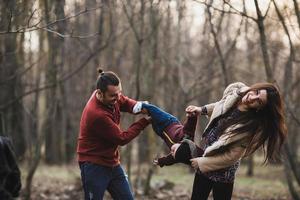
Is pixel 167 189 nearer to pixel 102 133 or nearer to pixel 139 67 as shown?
pixel 139 67

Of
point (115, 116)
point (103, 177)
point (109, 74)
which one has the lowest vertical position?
point (103, 177)

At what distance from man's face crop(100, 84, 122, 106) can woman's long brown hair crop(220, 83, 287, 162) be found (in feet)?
3.78

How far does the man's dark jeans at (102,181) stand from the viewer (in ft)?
19.7

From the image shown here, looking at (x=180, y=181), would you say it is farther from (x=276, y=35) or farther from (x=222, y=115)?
(x=222, y=115)

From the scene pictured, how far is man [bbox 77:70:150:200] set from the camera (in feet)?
19.0

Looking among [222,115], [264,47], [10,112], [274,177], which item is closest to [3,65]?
[10,112]

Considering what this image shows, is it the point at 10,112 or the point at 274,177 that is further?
the point at 274,177

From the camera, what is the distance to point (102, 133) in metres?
5.84

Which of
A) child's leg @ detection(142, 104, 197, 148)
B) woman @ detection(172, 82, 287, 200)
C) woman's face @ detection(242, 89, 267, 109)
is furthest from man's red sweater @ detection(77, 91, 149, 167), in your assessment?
woman's face @ detection(242, 89, 267, 109)

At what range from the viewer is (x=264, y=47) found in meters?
9.16

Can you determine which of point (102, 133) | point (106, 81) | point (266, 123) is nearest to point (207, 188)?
point (266, 123)

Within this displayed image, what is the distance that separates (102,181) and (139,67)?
518cm

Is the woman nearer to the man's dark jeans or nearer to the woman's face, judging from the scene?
the woman's face

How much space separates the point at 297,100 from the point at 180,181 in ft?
12.7
